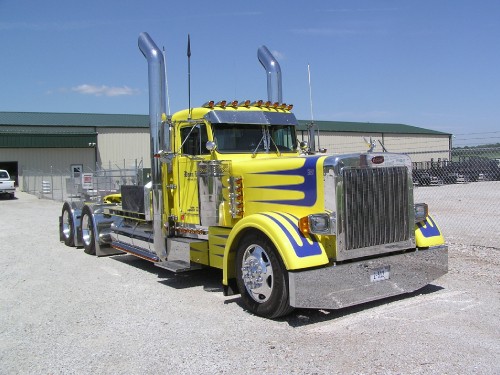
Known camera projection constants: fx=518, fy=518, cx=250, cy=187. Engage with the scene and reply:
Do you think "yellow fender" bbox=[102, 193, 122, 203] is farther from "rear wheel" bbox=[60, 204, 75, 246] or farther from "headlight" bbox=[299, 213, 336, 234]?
"headlight" bbox=[299, 213, 336, 234]

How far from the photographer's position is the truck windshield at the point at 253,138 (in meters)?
7.26

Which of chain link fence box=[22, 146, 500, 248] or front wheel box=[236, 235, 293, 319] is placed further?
chain link fence box=[22, 146, 500, 248]

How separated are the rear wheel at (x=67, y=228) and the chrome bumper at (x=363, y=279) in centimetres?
784

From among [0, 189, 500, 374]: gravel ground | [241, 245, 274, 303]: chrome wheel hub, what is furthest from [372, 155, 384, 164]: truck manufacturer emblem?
[0, 189, 500, 374]: gravel ground

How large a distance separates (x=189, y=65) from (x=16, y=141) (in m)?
35.7

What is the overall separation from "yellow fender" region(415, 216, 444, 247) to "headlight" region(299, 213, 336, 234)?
155 cm

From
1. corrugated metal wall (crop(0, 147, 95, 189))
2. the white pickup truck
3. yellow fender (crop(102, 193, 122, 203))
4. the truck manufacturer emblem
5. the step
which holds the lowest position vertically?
the step

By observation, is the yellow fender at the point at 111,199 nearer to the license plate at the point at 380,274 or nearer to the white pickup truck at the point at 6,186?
the license plate at the point at 380,274

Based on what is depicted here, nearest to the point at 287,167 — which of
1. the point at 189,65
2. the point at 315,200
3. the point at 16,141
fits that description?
the point at 315,200

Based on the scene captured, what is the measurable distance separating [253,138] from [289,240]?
7.96ft

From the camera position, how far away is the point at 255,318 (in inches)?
233

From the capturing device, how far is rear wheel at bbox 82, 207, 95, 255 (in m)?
10.8

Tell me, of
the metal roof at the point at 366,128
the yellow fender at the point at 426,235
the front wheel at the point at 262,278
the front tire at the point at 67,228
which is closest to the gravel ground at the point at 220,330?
the front wheel at the point at 262,278

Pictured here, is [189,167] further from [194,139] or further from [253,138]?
[253,138]
